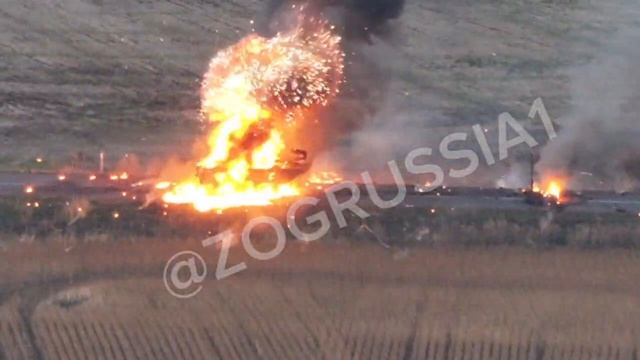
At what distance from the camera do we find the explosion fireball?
95.4 ft

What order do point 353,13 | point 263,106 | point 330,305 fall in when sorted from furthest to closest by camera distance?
point 353,13
point 263,106
point 330,305

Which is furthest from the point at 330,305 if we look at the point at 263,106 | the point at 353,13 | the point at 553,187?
the point at 353,13

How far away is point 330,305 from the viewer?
885 inches

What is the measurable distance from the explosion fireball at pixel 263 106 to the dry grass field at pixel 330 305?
4.91 m

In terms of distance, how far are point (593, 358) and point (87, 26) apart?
124 feet

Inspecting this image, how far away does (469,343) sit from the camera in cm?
2173

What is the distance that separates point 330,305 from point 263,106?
30.3 ft

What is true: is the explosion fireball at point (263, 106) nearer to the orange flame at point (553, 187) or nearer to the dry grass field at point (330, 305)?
the dry grass field at point (330, 305)

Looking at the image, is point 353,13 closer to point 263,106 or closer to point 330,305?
point 263,106

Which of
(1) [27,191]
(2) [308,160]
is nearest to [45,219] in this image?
(1) [27,191]

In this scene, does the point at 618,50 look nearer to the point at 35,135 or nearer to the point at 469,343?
the point at 35,135

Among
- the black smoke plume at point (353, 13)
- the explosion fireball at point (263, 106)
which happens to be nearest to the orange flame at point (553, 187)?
the explosion fireball at point (263, 106)

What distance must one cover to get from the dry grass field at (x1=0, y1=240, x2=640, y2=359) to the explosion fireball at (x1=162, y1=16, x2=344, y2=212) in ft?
16.1

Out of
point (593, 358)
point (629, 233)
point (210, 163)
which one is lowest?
point (593, 358)
